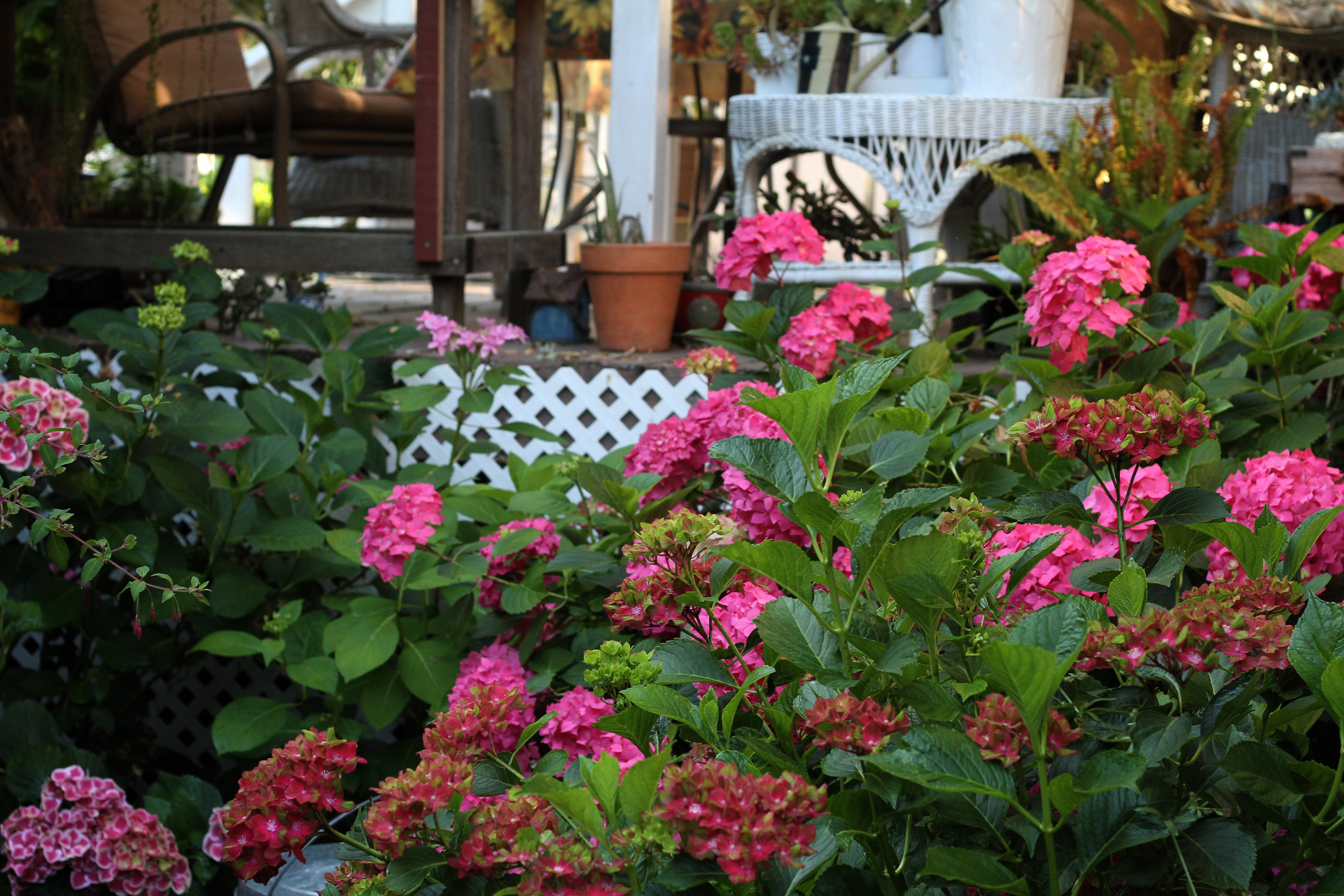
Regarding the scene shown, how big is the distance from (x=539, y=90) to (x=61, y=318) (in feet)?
4.82

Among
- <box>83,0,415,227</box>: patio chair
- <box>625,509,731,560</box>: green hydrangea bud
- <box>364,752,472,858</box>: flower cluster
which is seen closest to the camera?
<box>364,752,472,858</box>: flower cluster

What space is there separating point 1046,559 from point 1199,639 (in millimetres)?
270

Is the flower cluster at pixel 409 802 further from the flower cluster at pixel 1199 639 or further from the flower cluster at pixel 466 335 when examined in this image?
the flower cluster at pixel 466 335

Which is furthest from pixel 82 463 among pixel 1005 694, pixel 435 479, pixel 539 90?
pixel 539 90

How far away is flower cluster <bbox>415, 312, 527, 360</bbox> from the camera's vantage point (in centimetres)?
187

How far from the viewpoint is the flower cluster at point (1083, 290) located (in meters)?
1.17

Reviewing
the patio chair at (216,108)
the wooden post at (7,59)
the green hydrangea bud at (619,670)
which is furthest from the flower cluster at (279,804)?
the wooden post at (7,59)

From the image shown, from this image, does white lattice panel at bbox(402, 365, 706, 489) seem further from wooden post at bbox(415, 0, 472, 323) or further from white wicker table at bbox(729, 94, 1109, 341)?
white wicker table at bbox(729, 94, 1109, 341)

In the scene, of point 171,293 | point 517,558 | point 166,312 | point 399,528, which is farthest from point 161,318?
point 517,558

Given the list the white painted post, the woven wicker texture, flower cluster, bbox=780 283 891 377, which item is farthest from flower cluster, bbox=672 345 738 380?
the white painted post

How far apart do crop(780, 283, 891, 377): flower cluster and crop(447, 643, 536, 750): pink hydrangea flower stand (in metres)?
0.49

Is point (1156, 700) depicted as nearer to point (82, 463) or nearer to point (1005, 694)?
point (1005, 694)

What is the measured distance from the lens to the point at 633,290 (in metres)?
2.73

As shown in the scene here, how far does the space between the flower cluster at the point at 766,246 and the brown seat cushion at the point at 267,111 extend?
7.81 feet
